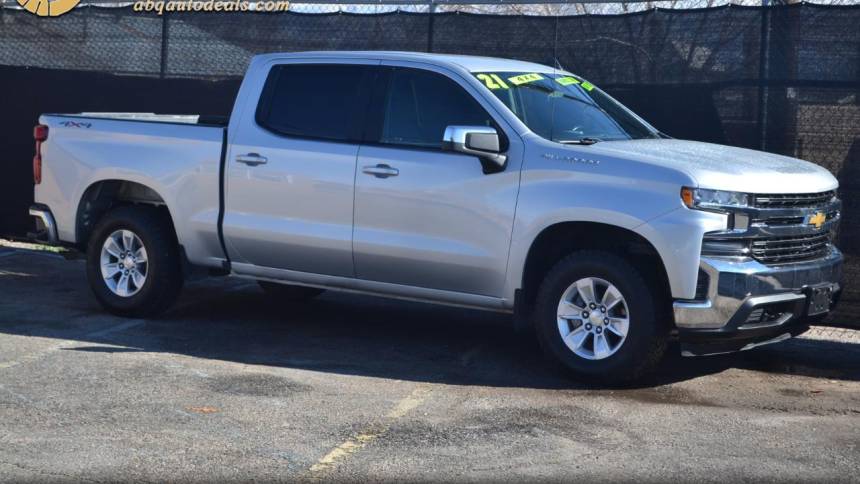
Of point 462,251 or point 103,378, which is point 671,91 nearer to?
point 462,251

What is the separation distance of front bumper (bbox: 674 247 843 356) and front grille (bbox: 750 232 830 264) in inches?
2.0

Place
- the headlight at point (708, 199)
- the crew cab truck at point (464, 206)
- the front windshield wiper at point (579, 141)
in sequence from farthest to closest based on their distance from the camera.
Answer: the front windshield wiper at point (579, 141)
the crew cab truck at point (464, 206)
the headlight at point (708, 199)

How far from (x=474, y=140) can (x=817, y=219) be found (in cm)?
214

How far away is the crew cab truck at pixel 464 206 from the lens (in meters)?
7.15

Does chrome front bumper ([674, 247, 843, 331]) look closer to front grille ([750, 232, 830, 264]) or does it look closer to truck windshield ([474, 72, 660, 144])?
front grille ([750, 232, 830, 264])

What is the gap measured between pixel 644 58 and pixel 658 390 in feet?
11.3

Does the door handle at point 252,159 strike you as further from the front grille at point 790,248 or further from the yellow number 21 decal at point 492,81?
the front grille at point 790,248

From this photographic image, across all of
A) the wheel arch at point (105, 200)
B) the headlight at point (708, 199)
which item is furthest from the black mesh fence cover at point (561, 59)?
the headlight at point (708, 199)

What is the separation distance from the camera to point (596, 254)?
7453 millimetres

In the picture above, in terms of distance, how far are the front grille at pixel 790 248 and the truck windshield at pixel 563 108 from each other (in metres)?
1.27

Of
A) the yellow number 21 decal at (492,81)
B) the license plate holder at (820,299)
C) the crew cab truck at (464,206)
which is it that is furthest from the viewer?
the yellow number 21 decal at (492,81)

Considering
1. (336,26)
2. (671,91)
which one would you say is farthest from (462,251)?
(336,26)

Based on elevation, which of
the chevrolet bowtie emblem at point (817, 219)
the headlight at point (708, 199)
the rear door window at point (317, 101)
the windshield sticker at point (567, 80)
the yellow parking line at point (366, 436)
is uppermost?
the windshield sticker at point (567, 80)

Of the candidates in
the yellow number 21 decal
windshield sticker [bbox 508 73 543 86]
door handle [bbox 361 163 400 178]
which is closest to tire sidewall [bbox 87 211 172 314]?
door handle [bbox 361 163 400 178]
